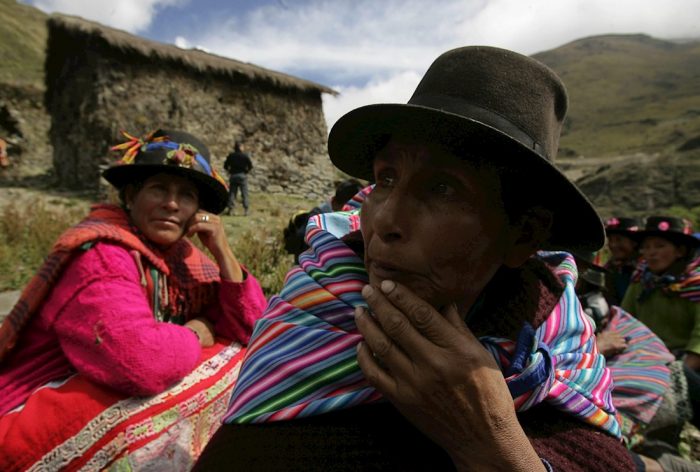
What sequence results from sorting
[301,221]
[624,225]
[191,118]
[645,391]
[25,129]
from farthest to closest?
[25,129], [191,118], [624,225], [301,221], [645,391]

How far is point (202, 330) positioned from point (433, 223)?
6.60 feet

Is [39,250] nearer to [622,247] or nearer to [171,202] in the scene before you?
[171,202]

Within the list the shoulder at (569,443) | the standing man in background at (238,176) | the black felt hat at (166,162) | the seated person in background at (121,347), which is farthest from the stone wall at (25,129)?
the shoulder at (569,443)

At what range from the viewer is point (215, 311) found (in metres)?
2.89

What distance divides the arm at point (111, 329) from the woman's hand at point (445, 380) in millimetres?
Result: 1414

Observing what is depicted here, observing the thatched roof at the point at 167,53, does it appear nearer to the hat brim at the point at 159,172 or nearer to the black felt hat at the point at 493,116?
the hat brim at the point at 159,172

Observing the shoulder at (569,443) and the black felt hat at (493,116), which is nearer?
the black felt hat at (493,116)

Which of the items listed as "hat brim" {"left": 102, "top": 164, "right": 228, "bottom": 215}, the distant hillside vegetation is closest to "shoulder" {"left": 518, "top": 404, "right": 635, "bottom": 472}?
"hat brim" {"left": 102, "top": 164, "right": 228, "bottom": 215}

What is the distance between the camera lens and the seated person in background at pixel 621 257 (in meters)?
5.55

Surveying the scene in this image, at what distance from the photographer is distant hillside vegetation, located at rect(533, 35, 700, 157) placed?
214 ft

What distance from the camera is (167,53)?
15578mm

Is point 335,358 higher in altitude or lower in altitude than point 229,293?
higher

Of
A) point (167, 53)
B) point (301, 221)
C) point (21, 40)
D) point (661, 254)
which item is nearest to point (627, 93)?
point (21, 40)

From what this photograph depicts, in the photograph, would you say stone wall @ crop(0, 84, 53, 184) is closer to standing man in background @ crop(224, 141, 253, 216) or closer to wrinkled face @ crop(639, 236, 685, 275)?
standing man in background @ crop(224, 141, 253, 216)
